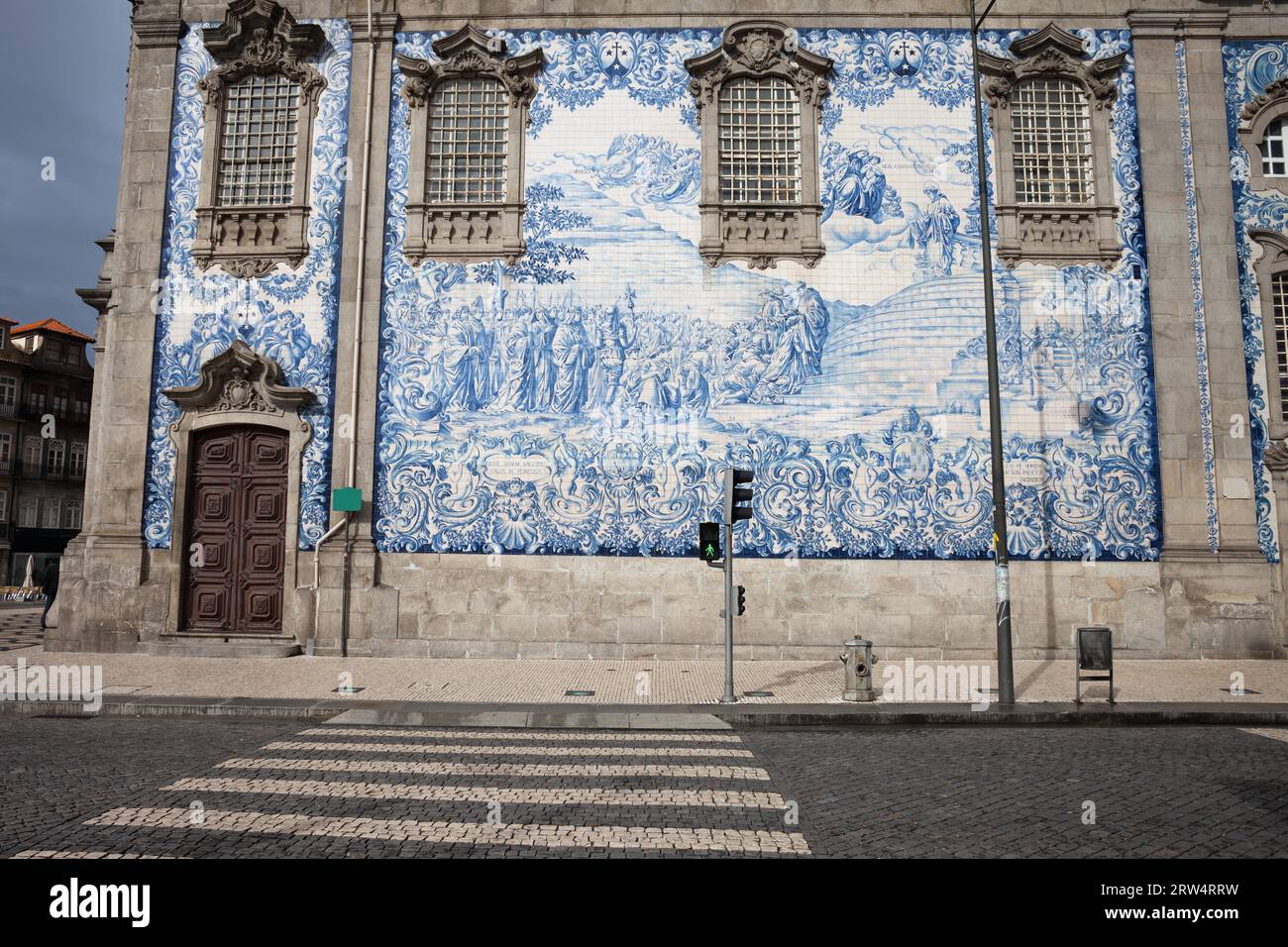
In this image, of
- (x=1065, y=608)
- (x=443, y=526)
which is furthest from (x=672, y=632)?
(x=1065, y=608)

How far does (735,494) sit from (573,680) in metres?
3.61

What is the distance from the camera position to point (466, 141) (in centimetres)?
1600

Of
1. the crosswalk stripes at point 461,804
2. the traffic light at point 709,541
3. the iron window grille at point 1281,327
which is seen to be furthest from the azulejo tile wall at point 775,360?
the crosswalk stripes at point 461,804

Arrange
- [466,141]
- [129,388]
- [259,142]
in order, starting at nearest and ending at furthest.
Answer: [129,388] < [466,141] < [259,142]

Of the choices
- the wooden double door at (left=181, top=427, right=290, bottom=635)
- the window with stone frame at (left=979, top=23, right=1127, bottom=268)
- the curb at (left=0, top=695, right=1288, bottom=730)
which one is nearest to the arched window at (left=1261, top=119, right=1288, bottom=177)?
the window with stone frame at (left=979, top=23, right=1127, bottom=268)

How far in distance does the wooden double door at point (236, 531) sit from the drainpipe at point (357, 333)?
0.99 m

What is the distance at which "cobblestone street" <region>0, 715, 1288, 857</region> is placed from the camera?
5.02 m

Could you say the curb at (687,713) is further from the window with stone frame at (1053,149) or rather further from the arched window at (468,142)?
the arched window at (468,142)

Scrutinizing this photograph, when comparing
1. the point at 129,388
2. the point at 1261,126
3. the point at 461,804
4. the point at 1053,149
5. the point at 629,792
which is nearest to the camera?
the point at 461,804

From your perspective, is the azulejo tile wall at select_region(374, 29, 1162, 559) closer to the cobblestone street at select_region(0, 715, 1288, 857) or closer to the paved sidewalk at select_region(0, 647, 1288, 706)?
the paved sidewalk at select_region(0, 647, 1288, 706)

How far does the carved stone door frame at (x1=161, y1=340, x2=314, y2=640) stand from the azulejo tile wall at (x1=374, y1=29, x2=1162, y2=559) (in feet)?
4.77

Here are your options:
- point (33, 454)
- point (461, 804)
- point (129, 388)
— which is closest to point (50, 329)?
point (33, 454)

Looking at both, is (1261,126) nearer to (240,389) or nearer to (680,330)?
(680,330)

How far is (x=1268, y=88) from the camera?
51.9 ft
